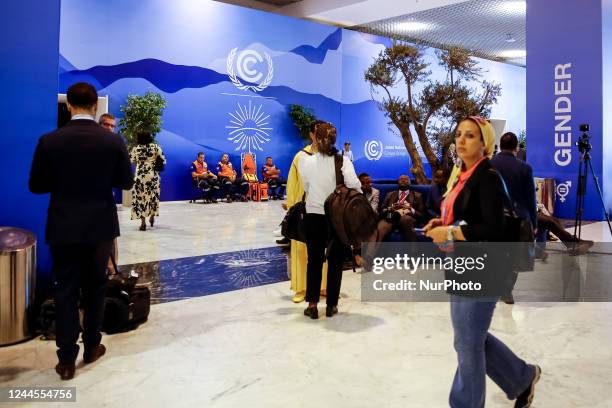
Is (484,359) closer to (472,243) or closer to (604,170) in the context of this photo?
(472,243)

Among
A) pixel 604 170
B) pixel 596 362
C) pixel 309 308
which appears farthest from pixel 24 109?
pixel 604 170

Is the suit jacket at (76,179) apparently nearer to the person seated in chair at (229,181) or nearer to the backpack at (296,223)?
the backpack at (296,223)

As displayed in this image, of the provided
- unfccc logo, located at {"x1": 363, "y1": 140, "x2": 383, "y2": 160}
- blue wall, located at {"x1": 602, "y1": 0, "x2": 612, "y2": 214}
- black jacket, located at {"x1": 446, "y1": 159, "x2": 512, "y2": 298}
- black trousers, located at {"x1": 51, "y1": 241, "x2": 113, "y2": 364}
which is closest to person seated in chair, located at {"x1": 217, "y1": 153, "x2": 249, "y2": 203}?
unfccc logo, located at {"x1": 363, "y1": 140, "x2": 383, "y2": 160}

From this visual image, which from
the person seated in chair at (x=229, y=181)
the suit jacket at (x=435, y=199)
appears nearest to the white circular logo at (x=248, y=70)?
the person seated in chair at (x=229, y=181)

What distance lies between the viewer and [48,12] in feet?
11.9

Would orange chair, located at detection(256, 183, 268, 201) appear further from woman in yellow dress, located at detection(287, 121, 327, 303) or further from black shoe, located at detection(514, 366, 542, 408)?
black shoe, located at detection(514, 366, 542, 408)

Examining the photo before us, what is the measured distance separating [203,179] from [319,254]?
32.8ft

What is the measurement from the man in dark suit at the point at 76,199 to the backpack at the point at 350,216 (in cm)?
135

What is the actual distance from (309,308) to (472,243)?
219 cm

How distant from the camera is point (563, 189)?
403 inches

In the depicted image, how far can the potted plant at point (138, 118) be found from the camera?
12172mm

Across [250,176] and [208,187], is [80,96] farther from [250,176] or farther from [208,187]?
[250,176]

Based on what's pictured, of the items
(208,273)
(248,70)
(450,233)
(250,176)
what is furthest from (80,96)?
(248,70)

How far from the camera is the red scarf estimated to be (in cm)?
199
